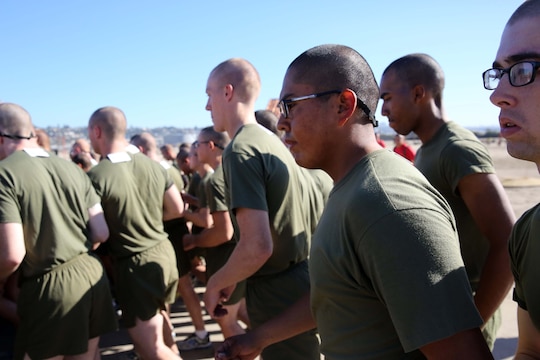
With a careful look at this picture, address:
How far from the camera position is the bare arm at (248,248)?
2641mm

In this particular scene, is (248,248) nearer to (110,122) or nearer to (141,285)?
(141,285)

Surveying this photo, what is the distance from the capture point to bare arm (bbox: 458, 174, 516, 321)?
7.98 ft

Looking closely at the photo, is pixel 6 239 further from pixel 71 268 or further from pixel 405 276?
pixel 405 276

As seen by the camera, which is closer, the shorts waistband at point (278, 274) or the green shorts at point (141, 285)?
the shorts waistband at point (278, 274)

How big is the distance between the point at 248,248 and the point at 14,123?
7.10 feet

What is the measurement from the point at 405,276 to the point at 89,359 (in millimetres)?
3040

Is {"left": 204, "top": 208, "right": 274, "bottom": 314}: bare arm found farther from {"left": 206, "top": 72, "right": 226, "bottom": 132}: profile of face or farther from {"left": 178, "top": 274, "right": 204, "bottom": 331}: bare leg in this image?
{"left": 178, "top": 274, "right": 204, "bottom": 331}: bare leg

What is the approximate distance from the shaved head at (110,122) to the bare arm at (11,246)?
4.83 ft

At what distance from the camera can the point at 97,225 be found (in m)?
3.74

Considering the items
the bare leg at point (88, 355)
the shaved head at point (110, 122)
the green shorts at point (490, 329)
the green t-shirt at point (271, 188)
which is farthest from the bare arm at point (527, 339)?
the shaved head at point (110, 122)

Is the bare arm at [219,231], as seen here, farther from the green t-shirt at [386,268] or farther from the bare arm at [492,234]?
the green t-shirt at [386,268]

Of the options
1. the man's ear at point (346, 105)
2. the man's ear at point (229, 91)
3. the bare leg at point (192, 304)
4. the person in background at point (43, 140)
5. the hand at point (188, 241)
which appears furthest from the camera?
the person in background at point (43, 140)

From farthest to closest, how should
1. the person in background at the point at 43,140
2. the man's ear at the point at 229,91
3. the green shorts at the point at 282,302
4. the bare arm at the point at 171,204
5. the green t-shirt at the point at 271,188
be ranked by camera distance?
the person in background at the point at 43,140, the bare arm at the point at 171,204, the man's ear at the point at 229,91, the green shorts at the point at 282,302, the green t-shirt at the point at 271,188

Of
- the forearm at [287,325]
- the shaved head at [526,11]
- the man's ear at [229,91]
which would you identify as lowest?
the forearm at [287,325]
